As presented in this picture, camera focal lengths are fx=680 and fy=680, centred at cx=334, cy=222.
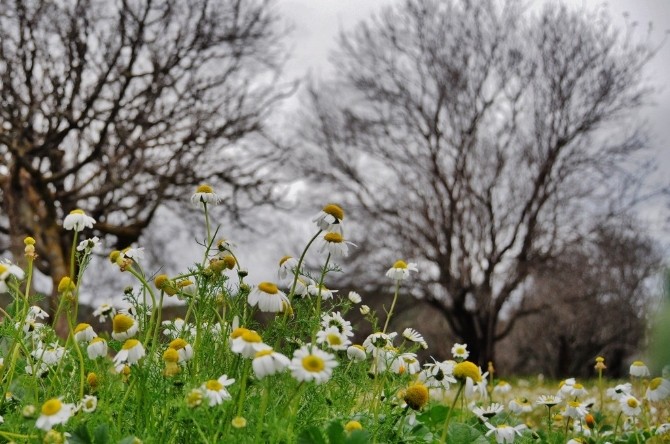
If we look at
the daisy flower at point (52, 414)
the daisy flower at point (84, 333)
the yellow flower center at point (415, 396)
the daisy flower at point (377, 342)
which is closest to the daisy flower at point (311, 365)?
the yellow flower center at point (415, 396)

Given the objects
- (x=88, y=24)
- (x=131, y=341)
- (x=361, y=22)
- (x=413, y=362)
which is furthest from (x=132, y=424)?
(x=361, y=22)

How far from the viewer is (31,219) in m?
10.4

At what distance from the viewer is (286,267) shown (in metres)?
2.38

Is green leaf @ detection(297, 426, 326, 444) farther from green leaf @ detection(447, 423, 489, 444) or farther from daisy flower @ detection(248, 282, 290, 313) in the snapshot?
green leaf @ detection(447, 423, 489, 444)

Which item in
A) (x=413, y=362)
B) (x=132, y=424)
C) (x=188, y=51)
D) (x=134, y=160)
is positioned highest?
(x=188, y=51)

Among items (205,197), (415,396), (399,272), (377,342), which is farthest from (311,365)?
(399,272)

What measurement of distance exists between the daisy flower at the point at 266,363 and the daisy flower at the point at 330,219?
0.64 metres

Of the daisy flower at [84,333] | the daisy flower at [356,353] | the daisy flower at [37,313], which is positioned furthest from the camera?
the daisy flower at [37,313]

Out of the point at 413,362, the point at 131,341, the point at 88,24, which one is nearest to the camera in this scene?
the point at 131,341

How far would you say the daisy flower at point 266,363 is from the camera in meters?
1.70

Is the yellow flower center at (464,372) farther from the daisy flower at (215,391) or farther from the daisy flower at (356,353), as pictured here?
the daisy flower at (356,353)

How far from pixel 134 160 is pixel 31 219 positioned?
1801mm

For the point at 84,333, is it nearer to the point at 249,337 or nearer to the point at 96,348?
the point at 96,348

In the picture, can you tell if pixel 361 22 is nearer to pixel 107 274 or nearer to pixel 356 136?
pixel 356 136
